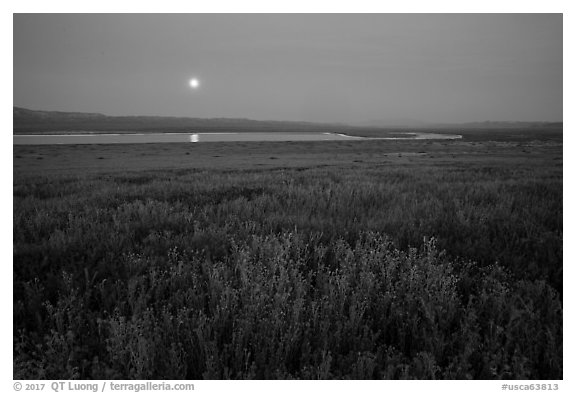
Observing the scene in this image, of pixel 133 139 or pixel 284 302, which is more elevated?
pixel 133 139

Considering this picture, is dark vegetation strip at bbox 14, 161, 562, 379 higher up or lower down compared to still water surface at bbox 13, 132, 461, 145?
lower down

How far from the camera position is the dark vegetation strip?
240cm

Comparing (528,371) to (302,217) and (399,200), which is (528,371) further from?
(399,200)

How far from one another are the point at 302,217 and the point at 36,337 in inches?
145

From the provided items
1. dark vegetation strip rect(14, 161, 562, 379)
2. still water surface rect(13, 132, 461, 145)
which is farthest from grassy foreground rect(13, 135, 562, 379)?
still water surface rect(13, 132, 461, 145)

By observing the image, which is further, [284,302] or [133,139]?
[133,139]

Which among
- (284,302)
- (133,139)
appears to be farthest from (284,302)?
(133,139)

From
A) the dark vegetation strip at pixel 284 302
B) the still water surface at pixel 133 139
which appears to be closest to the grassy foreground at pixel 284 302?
the dark vegetation strip at pixel 284 302

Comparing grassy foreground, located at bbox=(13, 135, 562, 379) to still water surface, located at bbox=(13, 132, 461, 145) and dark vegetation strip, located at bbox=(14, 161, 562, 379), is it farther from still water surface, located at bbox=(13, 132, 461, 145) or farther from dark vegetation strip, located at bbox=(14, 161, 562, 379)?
still water surface, located at bbox=(13, 132, 461, 145)

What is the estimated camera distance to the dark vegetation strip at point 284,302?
240cm

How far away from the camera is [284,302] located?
280 centimetres

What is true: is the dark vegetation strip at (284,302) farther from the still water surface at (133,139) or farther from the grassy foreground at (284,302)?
the still water surface at (133,139)

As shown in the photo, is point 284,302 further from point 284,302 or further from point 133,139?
point 133,139
